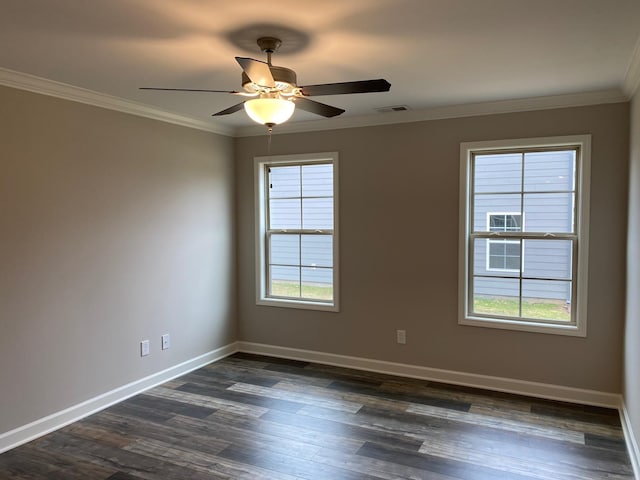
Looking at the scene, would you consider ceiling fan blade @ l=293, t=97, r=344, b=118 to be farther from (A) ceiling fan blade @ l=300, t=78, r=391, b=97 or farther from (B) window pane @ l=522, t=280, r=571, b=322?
(B) window pane @ l=522, t=280, r=571, b=322

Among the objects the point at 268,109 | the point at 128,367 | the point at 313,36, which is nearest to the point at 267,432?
the point at 128,367

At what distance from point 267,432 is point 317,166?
258 cm

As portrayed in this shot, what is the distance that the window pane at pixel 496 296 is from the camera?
3.99 meters

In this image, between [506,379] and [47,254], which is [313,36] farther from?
[506,379]

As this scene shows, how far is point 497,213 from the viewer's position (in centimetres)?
403

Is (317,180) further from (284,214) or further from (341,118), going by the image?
(341,118)

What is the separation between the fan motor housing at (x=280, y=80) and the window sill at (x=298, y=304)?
262 cm

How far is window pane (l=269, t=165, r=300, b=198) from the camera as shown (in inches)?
193

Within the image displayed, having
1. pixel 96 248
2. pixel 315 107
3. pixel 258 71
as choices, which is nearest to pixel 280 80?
pixel 258 71

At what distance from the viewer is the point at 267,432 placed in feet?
10.7

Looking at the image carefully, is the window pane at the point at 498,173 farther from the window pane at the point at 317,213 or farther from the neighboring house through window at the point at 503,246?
the window pane at the point at 317,213

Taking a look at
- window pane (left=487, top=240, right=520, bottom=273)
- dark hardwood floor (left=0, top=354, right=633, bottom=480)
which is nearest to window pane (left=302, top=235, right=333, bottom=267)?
dark hardwood floor (left=0, top=354, right=633, bottom=480)

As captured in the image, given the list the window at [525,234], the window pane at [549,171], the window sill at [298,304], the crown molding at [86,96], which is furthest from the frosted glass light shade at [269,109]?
the window sill at [298,304]

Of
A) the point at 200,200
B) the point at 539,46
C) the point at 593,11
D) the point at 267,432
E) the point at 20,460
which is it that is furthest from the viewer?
the point at 200,200
